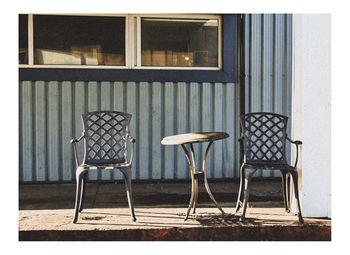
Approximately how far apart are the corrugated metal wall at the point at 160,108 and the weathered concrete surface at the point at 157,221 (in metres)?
1.01

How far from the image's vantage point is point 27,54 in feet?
19.6

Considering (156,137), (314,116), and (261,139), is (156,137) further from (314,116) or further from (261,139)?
(314,116)

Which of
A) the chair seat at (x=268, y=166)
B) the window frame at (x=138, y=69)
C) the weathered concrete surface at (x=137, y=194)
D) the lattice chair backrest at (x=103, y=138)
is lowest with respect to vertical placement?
the weathered concrete surface at (x=137, y=194)

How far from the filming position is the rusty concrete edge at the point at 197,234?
141 inches

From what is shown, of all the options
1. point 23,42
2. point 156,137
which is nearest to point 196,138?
point 156,137

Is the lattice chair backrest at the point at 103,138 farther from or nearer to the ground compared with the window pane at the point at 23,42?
nearer to the ground

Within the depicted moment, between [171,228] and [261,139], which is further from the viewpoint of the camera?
[261,139]

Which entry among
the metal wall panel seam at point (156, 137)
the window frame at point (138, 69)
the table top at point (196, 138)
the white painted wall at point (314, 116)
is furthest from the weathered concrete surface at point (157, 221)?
the window frame at point (138, 69)

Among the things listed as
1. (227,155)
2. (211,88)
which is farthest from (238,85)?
(227,155)

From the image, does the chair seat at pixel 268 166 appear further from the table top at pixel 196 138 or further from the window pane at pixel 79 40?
the window pane at pixel 79 40

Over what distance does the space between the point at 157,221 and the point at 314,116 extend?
211 centimetres

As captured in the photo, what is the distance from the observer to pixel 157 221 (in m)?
3.89

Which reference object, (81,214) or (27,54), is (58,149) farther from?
(81,214)

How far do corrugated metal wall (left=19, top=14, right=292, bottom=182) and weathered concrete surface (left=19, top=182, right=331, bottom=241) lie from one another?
3.30ft
